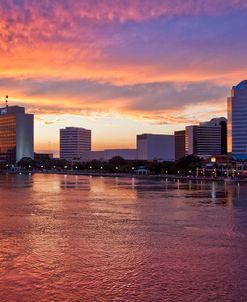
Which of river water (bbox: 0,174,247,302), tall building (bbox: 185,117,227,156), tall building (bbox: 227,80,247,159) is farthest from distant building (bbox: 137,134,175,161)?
river water (bbox: 0,174,247,302)

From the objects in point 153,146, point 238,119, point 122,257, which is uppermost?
point 238,119

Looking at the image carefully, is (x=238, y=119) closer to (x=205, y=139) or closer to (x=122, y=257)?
(x=205, y=139)

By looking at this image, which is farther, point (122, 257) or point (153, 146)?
point (153, 146)

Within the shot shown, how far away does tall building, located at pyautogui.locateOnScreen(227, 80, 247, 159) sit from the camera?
144m

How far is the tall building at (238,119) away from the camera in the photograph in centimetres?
14400

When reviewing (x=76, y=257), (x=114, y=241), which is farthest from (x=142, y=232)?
(x=76, y=257)

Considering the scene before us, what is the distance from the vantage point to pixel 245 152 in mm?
Answer: 141875

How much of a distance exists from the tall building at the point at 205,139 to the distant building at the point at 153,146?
819 centimetres

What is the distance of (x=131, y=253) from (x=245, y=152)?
130 meters

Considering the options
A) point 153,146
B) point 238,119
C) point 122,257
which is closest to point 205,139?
point 153,146

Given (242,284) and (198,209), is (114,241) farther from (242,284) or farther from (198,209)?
(198,209)

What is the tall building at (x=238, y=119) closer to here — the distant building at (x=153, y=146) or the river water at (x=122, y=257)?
the distant building at (x=153, y=146)

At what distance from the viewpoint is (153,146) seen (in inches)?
7677

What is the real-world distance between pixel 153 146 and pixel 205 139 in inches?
797
